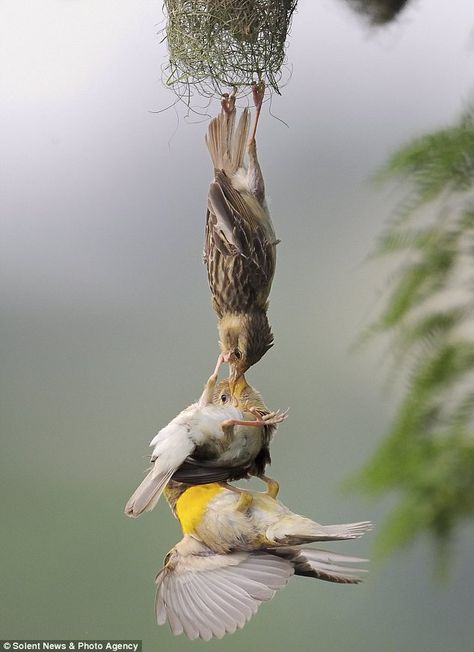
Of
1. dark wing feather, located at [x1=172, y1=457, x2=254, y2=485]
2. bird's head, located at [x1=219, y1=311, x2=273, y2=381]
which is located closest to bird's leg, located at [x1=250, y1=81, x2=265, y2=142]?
bird's head, located at [x1=219, y1=311, x2=273, y2=381]

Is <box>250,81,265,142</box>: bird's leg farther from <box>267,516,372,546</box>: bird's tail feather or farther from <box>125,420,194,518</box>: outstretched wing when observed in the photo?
<box>267,516,372,546</box>: bird's tail feather

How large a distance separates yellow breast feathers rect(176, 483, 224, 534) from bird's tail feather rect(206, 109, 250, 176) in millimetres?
517

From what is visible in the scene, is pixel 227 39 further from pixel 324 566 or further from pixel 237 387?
pixel 324 566

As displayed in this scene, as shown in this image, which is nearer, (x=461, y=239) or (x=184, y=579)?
(x=184, y=579)

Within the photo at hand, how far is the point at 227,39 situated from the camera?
147 cm

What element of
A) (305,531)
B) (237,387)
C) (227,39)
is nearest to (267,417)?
(237,387)

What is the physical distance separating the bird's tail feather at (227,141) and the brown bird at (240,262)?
15 millimetres

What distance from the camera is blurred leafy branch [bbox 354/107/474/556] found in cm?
170

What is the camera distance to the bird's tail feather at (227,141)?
4.81 ft

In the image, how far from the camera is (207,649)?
2002 mm

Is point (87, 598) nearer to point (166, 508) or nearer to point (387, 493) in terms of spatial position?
point (166, 508)

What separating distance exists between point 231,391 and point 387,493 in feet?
1.84

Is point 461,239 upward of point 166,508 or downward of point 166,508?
upward

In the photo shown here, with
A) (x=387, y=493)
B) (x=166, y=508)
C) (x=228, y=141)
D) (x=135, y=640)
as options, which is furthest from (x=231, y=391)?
(x=135, y=640)
